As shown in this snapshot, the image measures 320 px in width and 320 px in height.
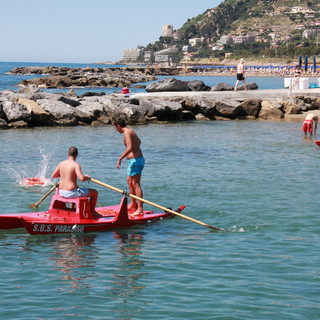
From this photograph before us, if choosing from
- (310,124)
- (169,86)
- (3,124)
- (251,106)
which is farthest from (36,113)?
(169,86)

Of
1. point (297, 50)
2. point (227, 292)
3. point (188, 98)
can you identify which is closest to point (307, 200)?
point (227, 292)

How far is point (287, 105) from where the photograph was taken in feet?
118

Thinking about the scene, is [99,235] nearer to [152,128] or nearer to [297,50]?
[152,128]

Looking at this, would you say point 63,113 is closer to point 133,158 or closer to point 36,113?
point 36,113

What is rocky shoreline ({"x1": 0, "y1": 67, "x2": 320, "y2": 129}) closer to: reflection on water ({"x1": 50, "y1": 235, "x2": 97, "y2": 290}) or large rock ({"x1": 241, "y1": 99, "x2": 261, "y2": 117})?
large rock ({"x1": 241, "y1": 99, "x2": 261, "y2": 117})

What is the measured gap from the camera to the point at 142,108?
109 feet

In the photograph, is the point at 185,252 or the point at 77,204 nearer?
the point at 185,252

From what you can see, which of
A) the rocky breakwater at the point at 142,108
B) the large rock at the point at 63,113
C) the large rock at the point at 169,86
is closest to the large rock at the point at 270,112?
the rocky breakwater at the point at 142,108

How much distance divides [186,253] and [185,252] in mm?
72

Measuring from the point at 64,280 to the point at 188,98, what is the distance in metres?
26.2

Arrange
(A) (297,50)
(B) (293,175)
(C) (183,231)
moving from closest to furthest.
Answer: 1. (C) (183,231)
2. (B) (293,175)
3. (A) (297,50)

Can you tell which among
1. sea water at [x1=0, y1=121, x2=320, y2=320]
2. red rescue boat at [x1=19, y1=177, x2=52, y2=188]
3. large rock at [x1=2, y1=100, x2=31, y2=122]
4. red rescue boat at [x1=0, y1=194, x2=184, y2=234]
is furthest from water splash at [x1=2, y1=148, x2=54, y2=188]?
large rock at [x1=2, y1=100, x2=31, y2=122]

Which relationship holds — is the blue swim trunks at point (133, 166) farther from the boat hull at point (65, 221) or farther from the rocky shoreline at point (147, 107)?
the rocky shoreline at point (147, 107)

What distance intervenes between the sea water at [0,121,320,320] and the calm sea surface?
0.06 feet
